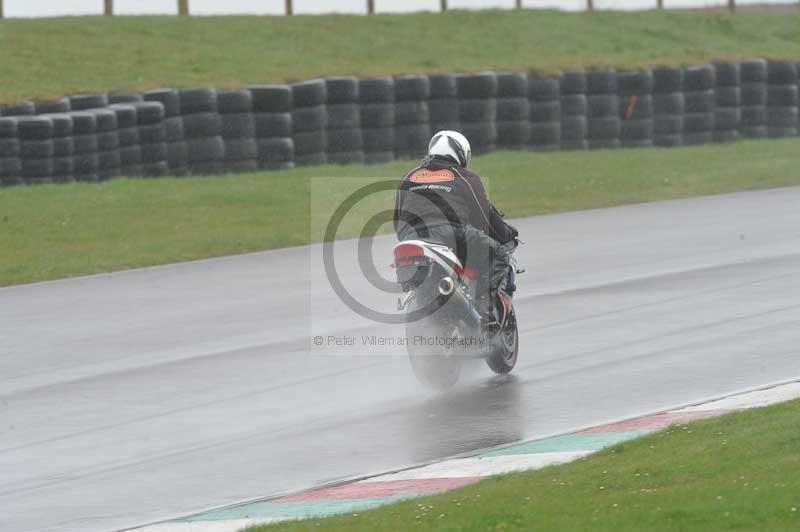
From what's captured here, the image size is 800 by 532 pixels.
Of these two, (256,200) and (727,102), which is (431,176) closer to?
(256,200)

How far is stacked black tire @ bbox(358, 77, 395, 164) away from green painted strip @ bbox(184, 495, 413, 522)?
16.1 metres

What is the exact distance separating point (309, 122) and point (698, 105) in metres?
8.20

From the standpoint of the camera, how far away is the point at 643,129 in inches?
1049

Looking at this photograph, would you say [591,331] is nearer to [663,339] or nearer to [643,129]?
[663,339]

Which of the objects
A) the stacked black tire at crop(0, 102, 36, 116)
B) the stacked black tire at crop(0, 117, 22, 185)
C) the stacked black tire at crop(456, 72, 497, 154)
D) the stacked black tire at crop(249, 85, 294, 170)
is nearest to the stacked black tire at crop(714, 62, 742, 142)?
the stacked black tire at crop(456, 72, 497, 154)

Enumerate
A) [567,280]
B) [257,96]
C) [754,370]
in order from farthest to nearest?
[257,96]
[567,280]
[754,370]

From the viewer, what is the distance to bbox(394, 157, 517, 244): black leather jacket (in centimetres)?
970

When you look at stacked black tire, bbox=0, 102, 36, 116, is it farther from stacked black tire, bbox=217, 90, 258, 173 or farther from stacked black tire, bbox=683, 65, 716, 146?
stacked black tire, bbox=683, 65, 716, 146

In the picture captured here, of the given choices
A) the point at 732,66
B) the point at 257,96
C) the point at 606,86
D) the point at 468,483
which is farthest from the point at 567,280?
the point at 732,66

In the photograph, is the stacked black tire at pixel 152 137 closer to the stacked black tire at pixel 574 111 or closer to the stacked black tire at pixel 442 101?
the stacked black tire at pixel 442 101

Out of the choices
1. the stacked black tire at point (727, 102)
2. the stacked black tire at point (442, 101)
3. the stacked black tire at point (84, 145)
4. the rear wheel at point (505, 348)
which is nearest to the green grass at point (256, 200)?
the stacked black tire at point (84, 145)

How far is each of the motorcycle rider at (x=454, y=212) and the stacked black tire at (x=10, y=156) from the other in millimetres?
10618

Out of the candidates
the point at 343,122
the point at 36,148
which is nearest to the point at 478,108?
the point at 343,122

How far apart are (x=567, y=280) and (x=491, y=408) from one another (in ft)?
17.1
